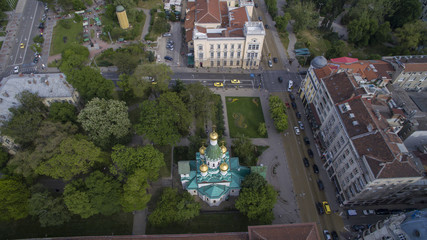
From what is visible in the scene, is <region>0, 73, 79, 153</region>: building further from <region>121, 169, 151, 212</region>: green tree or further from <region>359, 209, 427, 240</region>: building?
<region>359, 209, 427, 240</region>: building

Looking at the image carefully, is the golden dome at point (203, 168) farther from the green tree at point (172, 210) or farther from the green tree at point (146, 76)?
the green tree at point (146, 76)

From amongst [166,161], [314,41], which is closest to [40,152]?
[166,161]

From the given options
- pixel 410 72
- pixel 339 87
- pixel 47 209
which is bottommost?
pixel 47 209

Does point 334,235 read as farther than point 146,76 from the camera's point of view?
No

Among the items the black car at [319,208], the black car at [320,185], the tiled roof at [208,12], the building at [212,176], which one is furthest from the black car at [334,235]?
the tiled roof at [208,12]

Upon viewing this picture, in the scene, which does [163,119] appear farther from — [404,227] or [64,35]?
[64,35]

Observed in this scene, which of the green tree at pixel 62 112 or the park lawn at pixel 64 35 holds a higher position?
the green tree at pixel 62 112

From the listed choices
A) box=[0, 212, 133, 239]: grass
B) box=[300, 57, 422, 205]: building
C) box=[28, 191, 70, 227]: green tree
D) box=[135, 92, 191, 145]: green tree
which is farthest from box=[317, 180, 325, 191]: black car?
box=[28, 191, 70, 227]: green tree
